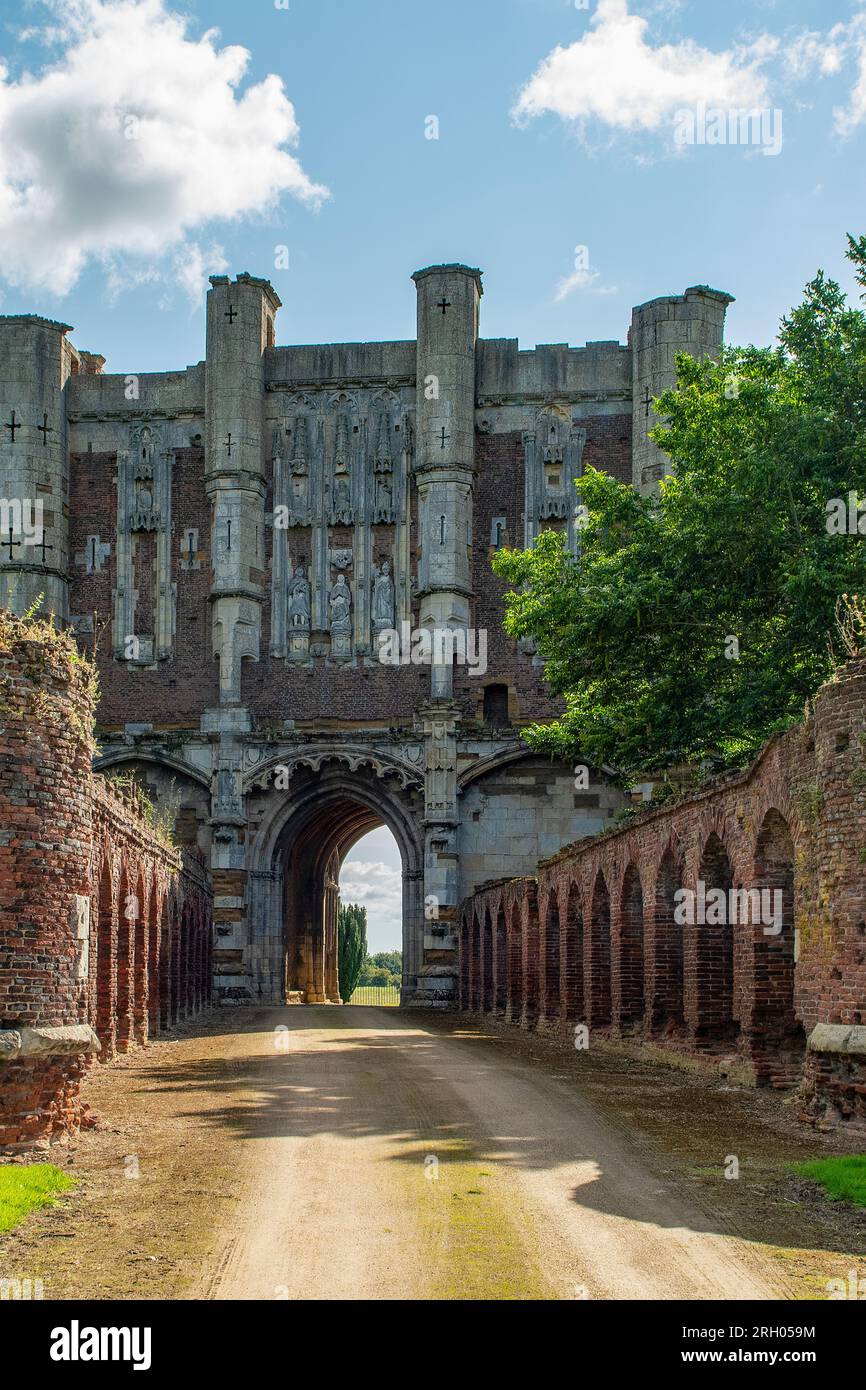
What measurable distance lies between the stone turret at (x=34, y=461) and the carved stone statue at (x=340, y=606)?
7689 millimetres

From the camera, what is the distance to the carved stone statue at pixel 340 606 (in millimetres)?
46375

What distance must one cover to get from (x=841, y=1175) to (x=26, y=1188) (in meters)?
5.74

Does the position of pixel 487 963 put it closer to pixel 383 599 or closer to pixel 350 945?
pixel 383 599

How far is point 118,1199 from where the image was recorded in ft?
36.9

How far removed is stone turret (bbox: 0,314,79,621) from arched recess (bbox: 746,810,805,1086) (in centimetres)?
3166

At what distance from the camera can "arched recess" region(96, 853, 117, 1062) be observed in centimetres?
2120

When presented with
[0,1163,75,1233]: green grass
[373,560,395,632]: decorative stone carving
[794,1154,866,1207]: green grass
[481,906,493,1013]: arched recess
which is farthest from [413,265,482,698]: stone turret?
[0,1163,75,1233]: green grass

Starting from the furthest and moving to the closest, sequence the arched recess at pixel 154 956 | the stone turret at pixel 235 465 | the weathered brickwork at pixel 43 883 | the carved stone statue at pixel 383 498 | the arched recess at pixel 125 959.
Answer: the carved stone statue at pixel 383 498
the stone turret at pixel 235 465
the arched recess at pixel 154 956
the arched recess at pixel 125 959
the weathered brickwork at pixel 43 883

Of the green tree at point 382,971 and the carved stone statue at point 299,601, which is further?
the green tree at point 382,971

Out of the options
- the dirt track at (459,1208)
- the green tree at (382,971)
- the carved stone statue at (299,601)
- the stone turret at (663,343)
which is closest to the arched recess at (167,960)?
the dirt track at (459,1208)

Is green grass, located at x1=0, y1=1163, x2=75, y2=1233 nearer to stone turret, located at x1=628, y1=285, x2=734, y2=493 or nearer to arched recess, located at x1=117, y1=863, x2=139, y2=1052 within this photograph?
arched recess, located at x1=117, y1=863, x2=139, y2=1052

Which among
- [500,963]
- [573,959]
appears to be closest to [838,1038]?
[573,959]

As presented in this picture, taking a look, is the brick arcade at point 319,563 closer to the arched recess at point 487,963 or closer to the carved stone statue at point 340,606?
the carved stone statue at point 340,606

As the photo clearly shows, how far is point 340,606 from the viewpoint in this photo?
46.5 meters
